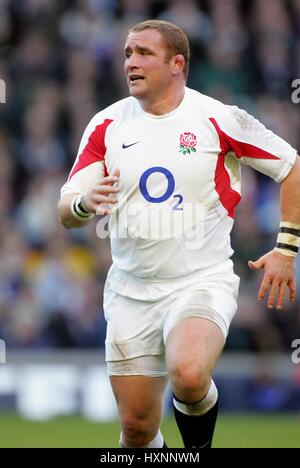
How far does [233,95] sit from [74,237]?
10.2 feet

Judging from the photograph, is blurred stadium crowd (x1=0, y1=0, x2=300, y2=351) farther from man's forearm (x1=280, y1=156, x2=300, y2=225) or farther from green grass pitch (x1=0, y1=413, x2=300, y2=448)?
man's forearm (x1=280, y1=156, x2=300, y2=225)

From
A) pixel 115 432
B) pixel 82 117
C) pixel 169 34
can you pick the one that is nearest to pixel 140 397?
pixel 169 34

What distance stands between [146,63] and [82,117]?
26.8ft

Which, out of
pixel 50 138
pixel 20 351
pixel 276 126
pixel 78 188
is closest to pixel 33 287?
pixel 20 351

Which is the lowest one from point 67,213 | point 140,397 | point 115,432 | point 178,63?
point 115,432

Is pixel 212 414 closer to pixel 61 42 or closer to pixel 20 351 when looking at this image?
pixel 20 351

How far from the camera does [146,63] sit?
24.5 ft

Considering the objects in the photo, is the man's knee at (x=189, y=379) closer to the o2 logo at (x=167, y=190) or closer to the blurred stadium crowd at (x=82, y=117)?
the o2 logo at (x=167, y=190)

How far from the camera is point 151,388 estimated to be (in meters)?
7.51

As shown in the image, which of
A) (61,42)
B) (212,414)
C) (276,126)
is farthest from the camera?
(61,42)

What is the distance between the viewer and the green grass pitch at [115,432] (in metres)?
11.3

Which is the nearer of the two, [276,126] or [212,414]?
[212,414]

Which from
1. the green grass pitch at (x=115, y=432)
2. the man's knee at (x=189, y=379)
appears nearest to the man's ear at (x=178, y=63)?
the man's knee at (x=189, y=379)

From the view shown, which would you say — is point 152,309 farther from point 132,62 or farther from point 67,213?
point 132,62
